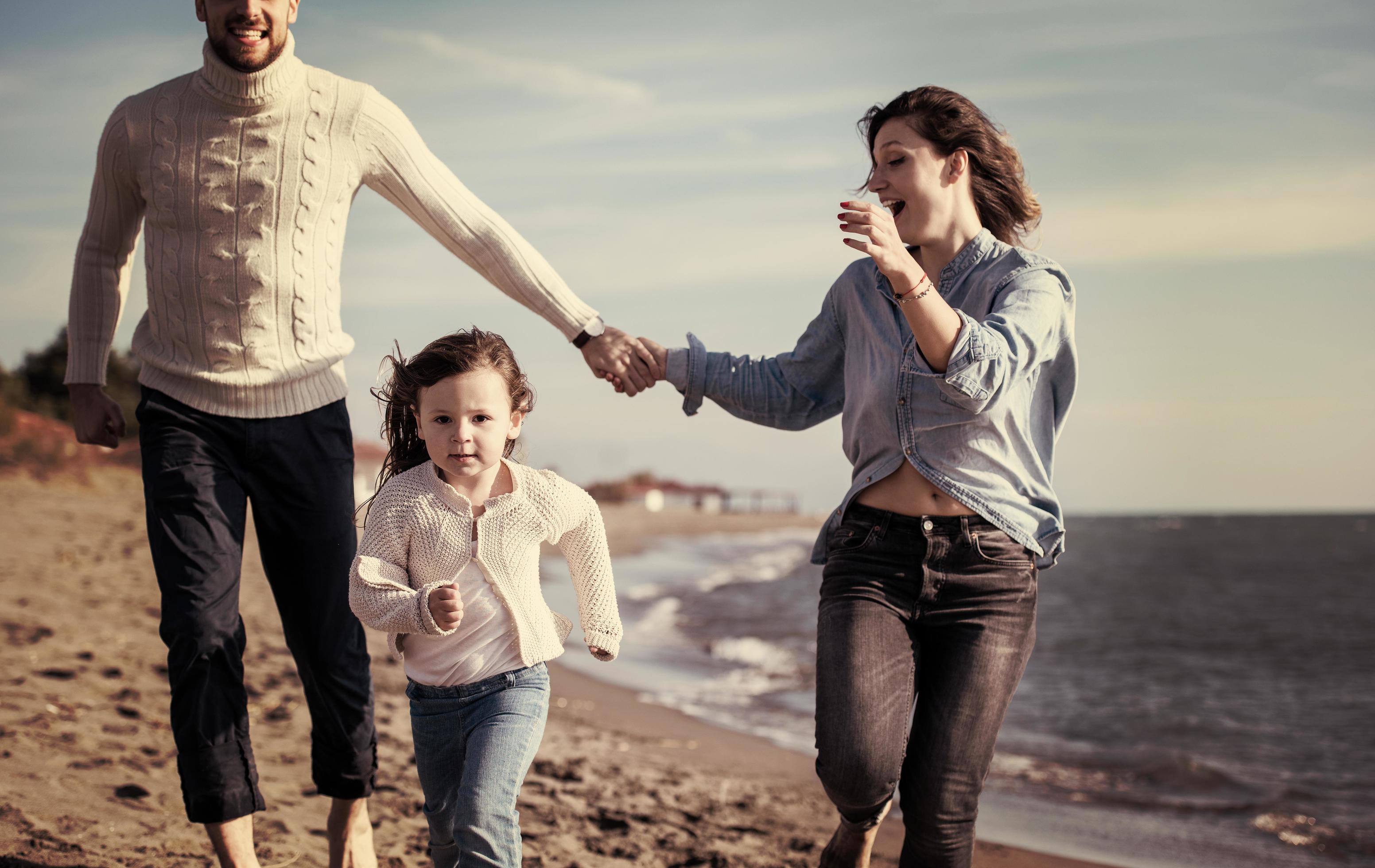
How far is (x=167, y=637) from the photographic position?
9.35ft

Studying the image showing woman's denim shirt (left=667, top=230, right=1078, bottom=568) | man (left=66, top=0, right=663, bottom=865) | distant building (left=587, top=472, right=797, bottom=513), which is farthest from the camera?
distant building (left=587, top=472, right=797, bottom=513)

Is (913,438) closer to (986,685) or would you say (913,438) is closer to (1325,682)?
(986,685)

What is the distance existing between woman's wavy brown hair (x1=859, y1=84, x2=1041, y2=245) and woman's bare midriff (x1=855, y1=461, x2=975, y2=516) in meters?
0.80

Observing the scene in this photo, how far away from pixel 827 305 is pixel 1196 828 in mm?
4441

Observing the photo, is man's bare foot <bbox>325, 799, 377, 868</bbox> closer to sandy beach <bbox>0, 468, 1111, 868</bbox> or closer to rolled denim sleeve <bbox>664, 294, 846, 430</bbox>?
sandy beach <bbox>0, 468, 1111, 868</bbox>

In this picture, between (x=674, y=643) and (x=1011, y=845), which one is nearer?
(x=1011, y=845)

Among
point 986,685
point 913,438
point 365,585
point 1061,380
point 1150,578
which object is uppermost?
point 1061,380

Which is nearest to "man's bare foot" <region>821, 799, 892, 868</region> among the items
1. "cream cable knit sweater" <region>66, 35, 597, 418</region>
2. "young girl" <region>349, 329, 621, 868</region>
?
"young girl" <region>349, 329, 621, 868</region>

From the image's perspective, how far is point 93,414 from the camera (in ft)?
10.5

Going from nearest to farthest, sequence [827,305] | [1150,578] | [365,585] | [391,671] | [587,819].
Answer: [365,585] → [827,305] → [587,819] → [391,671] → [1150,578]

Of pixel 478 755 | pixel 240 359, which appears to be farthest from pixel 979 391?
pixel 240 359

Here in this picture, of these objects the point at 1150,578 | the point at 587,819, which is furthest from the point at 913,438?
the point at 1150,578

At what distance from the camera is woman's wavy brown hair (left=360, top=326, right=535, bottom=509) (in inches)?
102

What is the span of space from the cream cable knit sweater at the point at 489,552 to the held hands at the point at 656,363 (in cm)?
91
